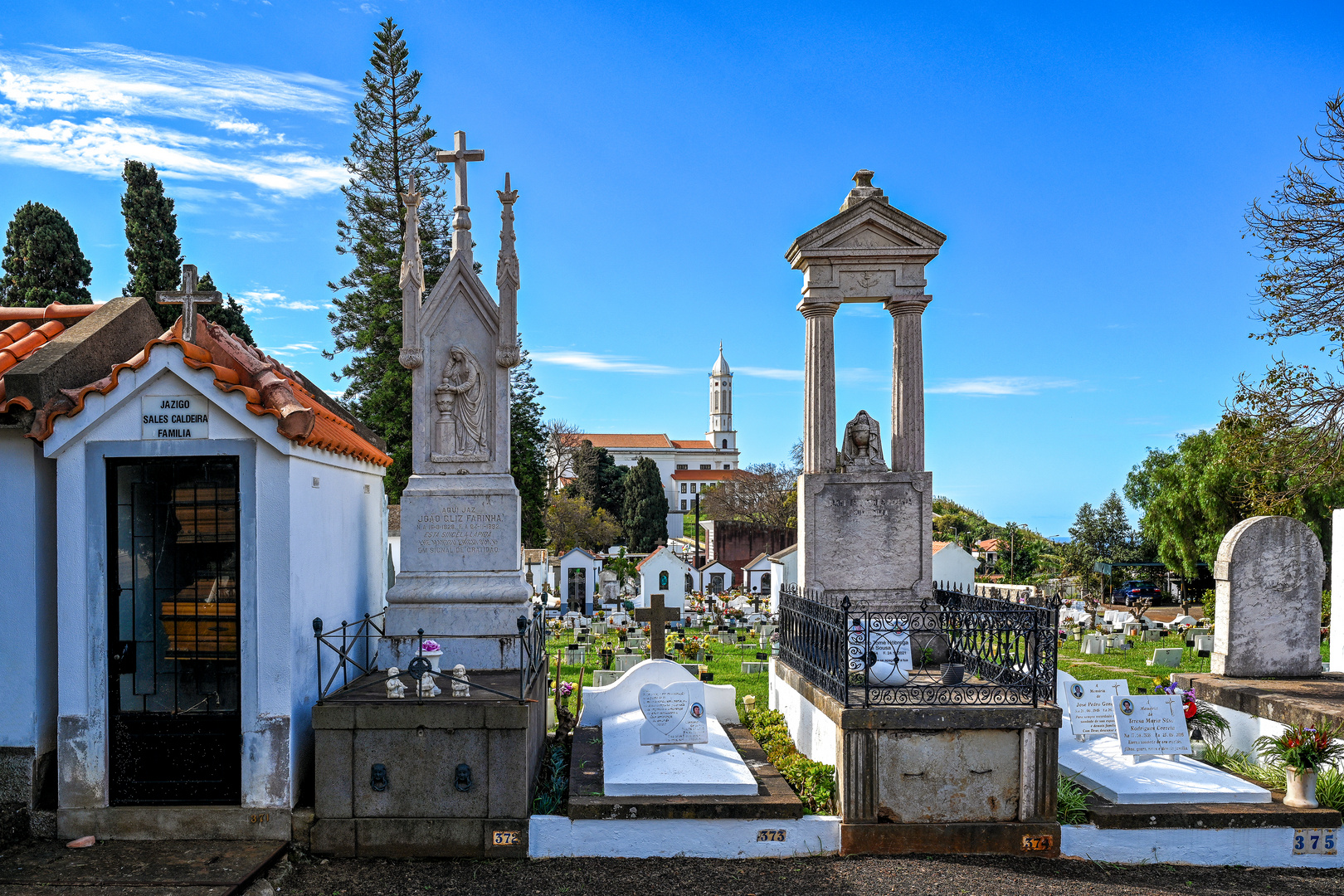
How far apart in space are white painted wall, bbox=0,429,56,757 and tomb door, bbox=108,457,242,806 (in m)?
0.55

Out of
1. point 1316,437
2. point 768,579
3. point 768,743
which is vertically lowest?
point 768,579

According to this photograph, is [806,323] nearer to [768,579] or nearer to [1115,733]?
[1115,733]

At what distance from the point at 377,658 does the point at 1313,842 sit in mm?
7617

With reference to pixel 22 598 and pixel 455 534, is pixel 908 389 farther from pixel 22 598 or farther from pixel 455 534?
pixel 22 598

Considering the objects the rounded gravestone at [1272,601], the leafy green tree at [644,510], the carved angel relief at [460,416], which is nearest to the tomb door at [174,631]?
the carved angel relief at [460,416]

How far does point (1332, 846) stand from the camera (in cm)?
640

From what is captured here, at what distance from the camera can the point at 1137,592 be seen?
3312cm

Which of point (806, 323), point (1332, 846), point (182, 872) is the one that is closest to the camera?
point (182, 872)

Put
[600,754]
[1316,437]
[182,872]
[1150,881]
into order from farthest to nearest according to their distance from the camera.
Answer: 1. [1316,437]
2. [600,754]
3. [1150,881]
4. [182,872]

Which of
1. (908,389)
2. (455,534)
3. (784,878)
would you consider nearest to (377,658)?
(455,534)

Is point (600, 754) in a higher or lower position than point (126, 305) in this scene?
lower

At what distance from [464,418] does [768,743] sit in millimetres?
4218

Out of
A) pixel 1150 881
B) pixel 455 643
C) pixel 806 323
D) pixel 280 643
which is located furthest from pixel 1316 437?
pixel 280 643

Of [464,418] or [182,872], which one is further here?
[464,418]
